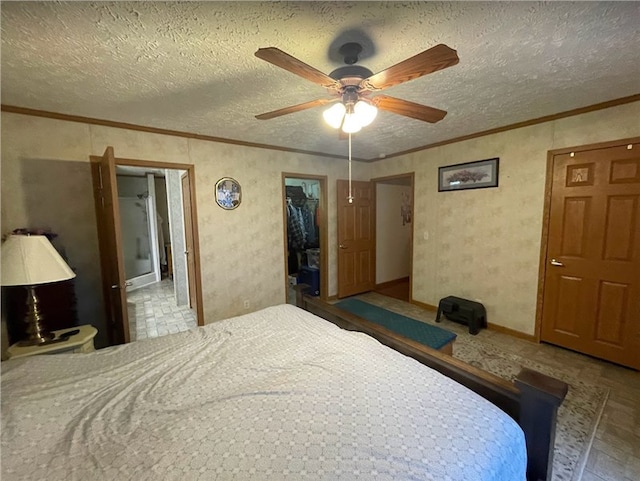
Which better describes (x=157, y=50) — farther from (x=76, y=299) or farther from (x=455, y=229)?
(x=455, y=229)

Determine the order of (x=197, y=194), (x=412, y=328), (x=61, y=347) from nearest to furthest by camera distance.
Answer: (x=61, y=347) < (x=412, y=328) < (x=197, y=194)

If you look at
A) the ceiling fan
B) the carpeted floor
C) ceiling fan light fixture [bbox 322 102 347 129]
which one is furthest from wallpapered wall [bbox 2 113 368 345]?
the carpeted floor

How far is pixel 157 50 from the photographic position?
58.7 inches

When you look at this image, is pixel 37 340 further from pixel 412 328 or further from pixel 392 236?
pixel 392 236

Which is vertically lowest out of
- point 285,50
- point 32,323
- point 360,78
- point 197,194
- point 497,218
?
point 32,323

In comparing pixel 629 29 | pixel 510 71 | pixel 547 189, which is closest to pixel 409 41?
pixel 510 71

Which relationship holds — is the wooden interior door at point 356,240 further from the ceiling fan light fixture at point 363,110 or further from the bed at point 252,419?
the bed at point 252,419

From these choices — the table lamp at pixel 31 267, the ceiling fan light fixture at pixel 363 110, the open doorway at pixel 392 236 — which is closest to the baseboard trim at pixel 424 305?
the open doorway at pixel 392 236

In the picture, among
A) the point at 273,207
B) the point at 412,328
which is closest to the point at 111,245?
the point at 273,207

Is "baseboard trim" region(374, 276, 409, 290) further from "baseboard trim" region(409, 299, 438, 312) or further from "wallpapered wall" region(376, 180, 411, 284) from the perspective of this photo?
"baseboard trim" region(409, 299, 438, 312)

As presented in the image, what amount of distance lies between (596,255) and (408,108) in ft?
7.90

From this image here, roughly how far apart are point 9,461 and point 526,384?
1739 millimetres

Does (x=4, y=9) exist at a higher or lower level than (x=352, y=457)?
higher

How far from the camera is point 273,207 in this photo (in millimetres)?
3611
